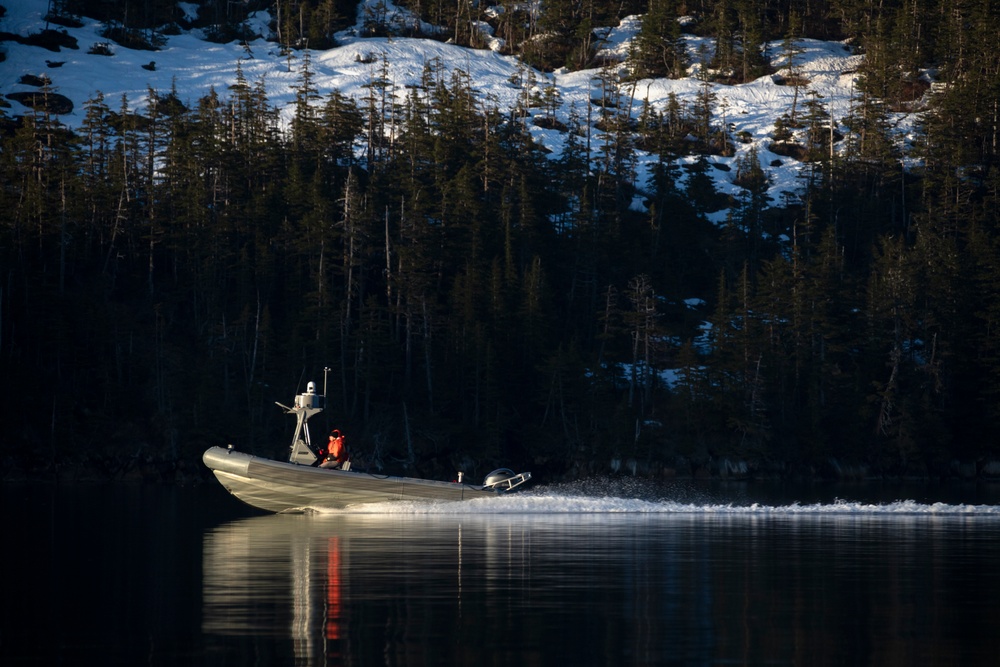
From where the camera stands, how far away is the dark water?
38.5 feet

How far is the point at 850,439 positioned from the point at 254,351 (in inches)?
1183

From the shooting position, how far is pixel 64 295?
58.7 m

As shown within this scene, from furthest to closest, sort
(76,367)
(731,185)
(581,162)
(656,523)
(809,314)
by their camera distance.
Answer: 1. (731,185)
2. (581,162)
3. (809,314)
4. (76,367)
5. (656,523)

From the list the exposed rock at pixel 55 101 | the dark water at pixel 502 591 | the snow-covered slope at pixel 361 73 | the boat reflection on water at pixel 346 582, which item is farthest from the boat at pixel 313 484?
the exposed rock at pixel 55 101

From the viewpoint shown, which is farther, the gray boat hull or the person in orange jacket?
the person in orange jacket

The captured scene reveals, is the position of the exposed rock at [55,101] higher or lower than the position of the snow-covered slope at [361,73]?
lower

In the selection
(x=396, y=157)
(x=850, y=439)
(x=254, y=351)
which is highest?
(x=396, y=157)

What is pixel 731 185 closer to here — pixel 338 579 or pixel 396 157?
pixel 396 157

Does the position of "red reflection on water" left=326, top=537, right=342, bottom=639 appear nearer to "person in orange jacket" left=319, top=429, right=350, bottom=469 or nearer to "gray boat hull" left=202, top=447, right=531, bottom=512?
"gray boat hull" left=202, top=447, right=531, bottom=512

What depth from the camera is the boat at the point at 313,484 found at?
29.8 m

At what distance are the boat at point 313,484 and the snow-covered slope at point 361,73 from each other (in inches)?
2438

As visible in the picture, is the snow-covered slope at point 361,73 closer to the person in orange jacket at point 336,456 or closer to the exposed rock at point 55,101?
the exposed rock at point 55,101

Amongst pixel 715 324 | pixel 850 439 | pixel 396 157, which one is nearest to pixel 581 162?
pixel 396 157

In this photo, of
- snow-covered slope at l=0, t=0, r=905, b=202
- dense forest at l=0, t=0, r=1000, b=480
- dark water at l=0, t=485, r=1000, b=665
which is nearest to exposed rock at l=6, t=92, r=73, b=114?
snow-covered slope at l=0, t=0, r=905, b=202
